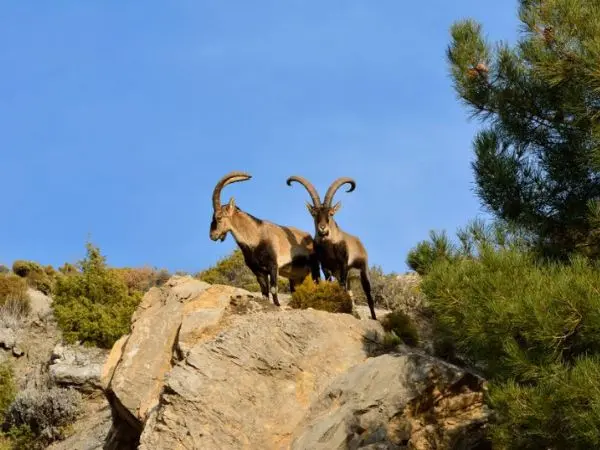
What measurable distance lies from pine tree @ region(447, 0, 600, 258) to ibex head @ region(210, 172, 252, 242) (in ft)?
17.0

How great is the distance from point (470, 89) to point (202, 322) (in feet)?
15.4

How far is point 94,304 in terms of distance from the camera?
2194 cm

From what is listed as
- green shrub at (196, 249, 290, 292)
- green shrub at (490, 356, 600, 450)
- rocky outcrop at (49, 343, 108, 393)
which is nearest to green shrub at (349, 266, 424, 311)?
green shrub at (196, 249, 290, 292)

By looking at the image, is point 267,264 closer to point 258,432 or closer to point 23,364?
point 258,432

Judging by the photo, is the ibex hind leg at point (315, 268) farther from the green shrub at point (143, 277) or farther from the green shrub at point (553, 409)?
the green shrub at point (143, 277)

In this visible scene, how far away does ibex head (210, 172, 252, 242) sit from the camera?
52.9 feet

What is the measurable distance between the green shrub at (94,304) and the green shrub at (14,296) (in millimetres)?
1837

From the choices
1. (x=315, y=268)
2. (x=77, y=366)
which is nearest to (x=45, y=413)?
(x=77, y=366)

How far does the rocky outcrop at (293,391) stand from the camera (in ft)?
35.6

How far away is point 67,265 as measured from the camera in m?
32.8

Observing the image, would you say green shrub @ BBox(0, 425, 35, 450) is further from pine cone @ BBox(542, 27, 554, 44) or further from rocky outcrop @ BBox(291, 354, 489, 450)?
pine cone @ BBox(542, 27, 554, 44)

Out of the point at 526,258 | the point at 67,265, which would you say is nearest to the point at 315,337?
the point at 526,258

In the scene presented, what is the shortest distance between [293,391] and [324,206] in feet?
16.5

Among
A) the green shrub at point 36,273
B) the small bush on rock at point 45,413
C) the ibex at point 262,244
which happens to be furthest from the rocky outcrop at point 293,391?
the green shrub at point 36,273
